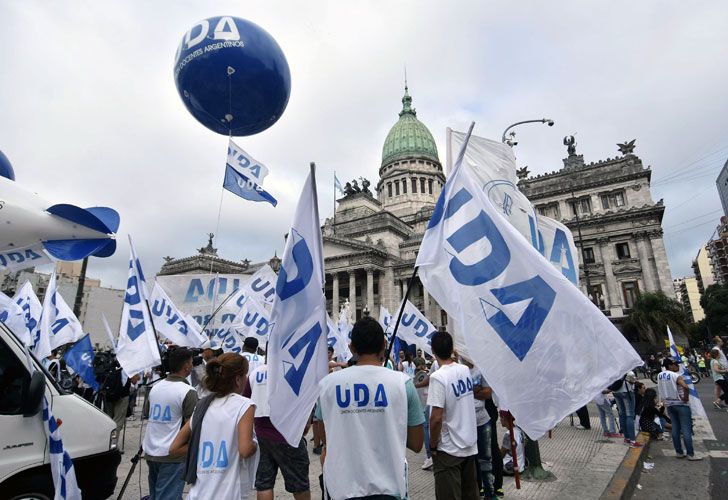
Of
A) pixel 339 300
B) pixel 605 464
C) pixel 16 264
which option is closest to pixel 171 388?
pixel 16 264

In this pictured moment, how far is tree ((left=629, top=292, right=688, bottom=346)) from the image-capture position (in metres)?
29.2

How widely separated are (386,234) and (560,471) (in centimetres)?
4179

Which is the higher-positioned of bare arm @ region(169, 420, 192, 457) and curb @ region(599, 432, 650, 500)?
bare arm @ region(169, 420, 192, 457)

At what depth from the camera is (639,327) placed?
30.8 metres

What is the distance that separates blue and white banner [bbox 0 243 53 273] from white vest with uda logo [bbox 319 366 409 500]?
3547mm

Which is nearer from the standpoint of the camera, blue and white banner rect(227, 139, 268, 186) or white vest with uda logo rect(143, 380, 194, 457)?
white vest with uda logo rect(143, 380, 194, 457)

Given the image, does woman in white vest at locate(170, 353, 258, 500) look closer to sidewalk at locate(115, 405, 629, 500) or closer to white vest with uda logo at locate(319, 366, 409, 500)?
white vest with uda logo at locate(319, 366, 409, 500)

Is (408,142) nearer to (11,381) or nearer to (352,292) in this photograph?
(352,292)

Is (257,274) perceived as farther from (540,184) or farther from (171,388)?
(540,184)

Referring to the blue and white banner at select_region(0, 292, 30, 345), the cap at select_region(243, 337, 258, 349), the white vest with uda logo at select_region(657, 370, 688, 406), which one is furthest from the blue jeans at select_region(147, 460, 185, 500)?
the white vest with uda logo at select_region(657, 370, 688, 406)

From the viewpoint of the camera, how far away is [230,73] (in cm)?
582

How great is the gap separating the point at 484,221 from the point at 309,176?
171 cm

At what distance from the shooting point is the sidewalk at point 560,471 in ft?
19.5

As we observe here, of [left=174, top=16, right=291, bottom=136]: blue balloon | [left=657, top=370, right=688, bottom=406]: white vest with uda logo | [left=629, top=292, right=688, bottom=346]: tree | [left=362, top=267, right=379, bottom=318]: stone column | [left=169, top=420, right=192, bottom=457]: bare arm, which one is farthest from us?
[left=362, top=267, right=379, bottom=318]: stone column
